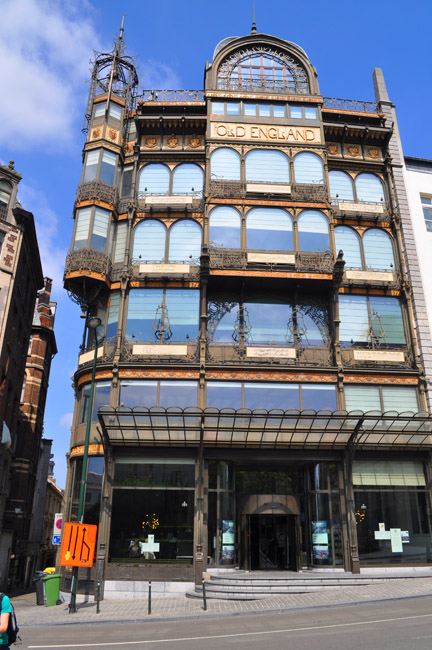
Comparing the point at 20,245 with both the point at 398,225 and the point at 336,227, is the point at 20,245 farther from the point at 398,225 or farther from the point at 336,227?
the point at 398,225

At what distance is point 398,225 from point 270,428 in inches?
563

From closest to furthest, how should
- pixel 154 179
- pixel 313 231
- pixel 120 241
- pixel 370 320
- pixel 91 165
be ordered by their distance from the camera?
pixel 370 320, pixel 313 231, pixel 120 241, pixel 91 165, pixel 154 179

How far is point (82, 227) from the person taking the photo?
27469 mm

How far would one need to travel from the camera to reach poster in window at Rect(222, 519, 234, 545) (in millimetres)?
22328

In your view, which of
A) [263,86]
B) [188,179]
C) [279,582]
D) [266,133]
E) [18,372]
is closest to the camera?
[279,582]

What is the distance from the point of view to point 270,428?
22062 millimetres

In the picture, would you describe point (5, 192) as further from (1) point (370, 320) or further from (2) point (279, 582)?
(2) point (279, 582)

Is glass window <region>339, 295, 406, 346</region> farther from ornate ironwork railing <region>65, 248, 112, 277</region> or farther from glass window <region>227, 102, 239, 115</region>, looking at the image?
glass window <region>227, 102, 239, 115</region>

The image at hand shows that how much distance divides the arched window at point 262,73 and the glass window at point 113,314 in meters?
14.9

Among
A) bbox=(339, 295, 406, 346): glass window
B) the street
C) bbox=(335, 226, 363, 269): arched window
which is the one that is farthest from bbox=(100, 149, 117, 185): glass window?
the street

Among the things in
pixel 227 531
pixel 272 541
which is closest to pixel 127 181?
pixel 227 531

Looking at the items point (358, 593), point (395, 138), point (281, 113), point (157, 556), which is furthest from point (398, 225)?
point (157, 556)

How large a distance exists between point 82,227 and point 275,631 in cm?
2141

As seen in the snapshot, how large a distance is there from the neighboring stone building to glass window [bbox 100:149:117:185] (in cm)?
644
